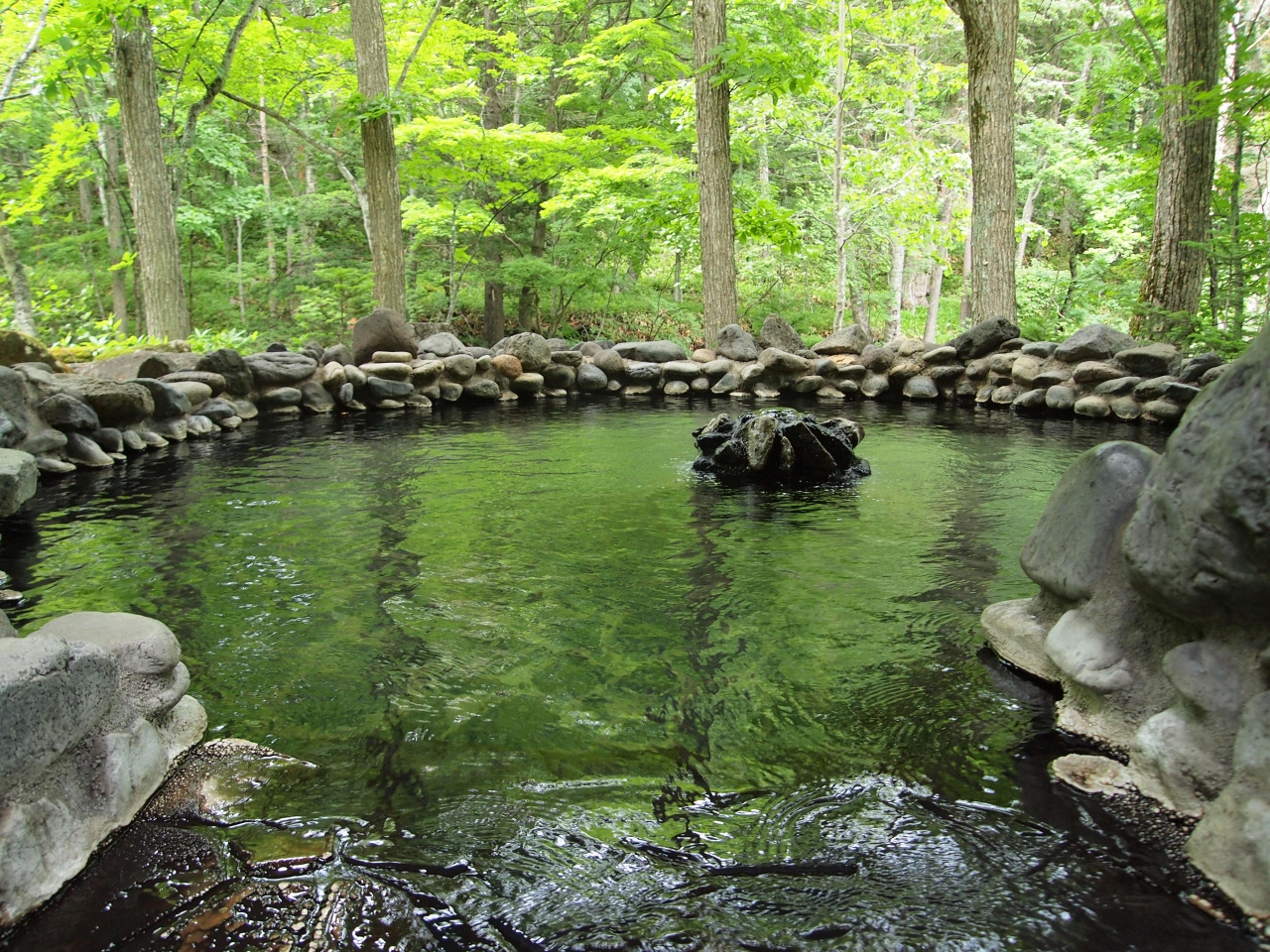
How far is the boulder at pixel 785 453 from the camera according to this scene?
6.13 metres

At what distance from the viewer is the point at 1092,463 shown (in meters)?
2.80

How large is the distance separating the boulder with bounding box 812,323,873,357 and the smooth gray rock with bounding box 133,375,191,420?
7.70 m

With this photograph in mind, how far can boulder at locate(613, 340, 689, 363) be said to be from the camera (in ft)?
38.9

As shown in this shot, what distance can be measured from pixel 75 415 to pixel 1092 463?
6.84m

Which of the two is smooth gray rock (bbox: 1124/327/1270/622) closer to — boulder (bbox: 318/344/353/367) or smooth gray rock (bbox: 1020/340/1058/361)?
smooth gray rock (bbox: 1020/340/1058/361)

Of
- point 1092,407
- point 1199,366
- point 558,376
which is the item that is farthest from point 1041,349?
point 558,376

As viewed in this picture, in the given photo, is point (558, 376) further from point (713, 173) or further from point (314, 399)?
point (713, 173)

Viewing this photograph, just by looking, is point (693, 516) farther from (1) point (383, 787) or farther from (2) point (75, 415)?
(2) point (75, 415)

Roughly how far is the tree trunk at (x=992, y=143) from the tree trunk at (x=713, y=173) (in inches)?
125

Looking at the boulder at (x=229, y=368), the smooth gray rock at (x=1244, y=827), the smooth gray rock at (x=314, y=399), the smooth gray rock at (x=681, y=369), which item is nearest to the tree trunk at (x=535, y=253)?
the smooth gray rock at (x=681, y=369)

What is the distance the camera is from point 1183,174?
9.07 metres

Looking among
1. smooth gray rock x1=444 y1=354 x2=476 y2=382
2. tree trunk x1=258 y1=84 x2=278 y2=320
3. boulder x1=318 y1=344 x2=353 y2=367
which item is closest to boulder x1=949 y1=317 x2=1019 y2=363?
smooth gray rock x1=444 y1=354 x2=476 y2=382

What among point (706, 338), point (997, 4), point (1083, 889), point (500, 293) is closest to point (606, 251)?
point (500, 293)

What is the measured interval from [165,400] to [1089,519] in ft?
25.0
